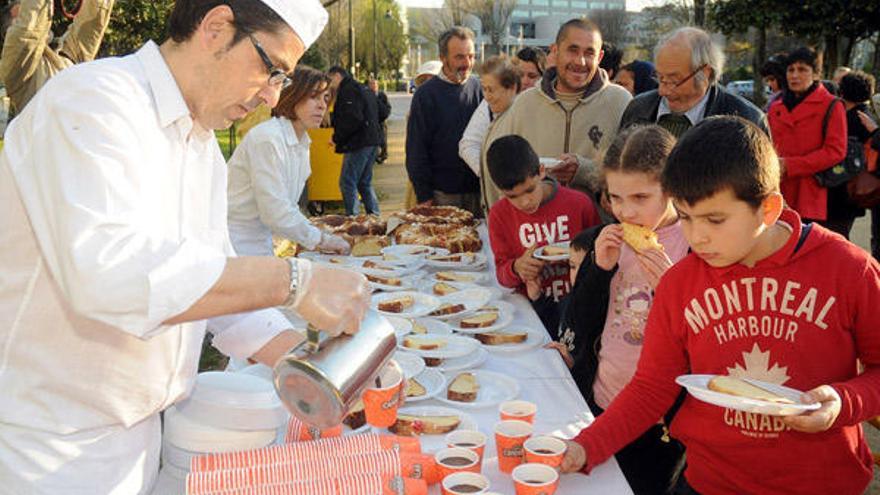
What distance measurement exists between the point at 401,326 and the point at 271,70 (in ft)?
4.57

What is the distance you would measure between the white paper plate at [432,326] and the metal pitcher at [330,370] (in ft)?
4.31

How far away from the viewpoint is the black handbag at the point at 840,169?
532 centimetres

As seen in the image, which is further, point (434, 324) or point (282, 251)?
point (282, 251)

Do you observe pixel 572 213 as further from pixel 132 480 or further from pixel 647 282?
pixel 132 480

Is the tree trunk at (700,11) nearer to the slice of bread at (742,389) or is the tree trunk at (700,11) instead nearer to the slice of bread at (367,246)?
the slice of bread at (367,246)

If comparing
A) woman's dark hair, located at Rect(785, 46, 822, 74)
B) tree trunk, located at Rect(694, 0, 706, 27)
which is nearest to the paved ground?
woman's dark hair, located at Rect(785, 46, 822, 74)

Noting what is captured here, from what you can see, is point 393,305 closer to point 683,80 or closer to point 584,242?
point 584,242

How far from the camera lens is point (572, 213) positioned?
3.33m

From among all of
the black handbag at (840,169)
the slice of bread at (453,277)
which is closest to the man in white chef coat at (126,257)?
the slice of bread at (453,277)

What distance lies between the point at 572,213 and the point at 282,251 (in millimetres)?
3019

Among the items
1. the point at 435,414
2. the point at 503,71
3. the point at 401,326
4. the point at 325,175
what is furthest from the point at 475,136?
the point at 325,175

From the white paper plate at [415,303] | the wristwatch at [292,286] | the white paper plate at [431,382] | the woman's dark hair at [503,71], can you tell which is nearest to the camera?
the wristwatch at [292,286]

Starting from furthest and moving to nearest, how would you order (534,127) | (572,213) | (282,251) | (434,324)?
1. (282,251)
2. (534,127)
3. (572,213)
4. (434,324)

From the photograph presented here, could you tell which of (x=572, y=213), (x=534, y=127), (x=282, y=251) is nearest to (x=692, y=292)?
(x=572, y=213)
